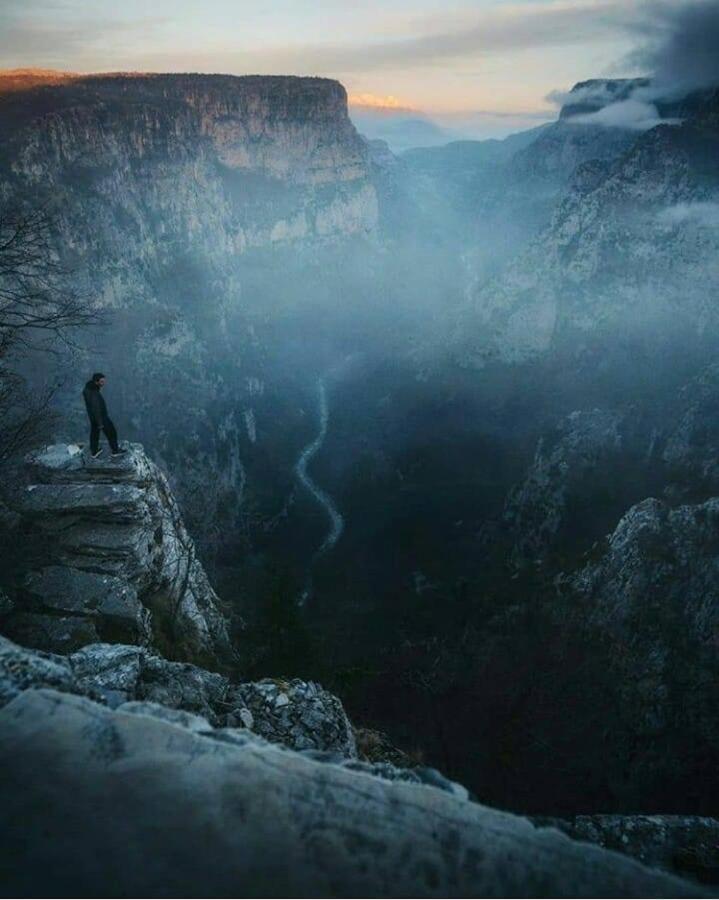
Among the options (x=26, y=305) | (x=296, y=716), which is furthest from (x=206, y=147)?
(x=296, y=716)

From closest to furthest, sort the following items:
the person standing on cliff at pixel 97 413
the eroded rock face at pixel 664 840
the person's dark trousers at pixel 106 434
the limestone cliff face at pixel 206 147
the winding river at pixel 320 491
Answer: the eroded rock face at pixel 664 840 → the person standing on cliff at pixel 97 413 → the person's dark trousers at pixel 106 434 → the winding river at pixel 320 491 → the limestone cliff face at pixel 206 147

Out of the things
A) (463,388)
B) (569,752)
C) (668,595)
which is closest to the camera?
(569,752)

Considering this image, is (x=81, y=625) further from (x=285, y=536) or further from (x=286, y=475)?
(x=286, y=475)

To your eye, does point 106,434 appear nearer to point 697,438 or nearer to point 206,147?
point 697,438

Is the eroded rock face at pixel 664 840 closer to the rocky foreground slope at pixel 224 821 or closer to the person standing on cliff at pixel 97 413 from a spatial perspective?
the rocky foreground slope at pixel 224 821

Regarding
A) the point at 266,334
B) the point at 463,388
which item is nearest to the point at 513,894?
the point at 463,388

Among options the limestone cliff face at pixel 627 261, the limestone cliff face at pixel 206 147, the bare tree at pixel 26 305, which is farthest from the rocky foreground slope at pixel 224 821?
the limestone cliff face at pixel 627 261

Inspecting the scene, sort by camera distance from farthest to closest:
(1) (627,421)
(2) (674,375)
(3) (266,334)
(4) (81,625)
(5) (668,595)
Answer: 1. (3) (266,334)
2. (2) (674,375)
3. (1) (627,421)
4. (5) (668,595)
5. (4) (81,625)
